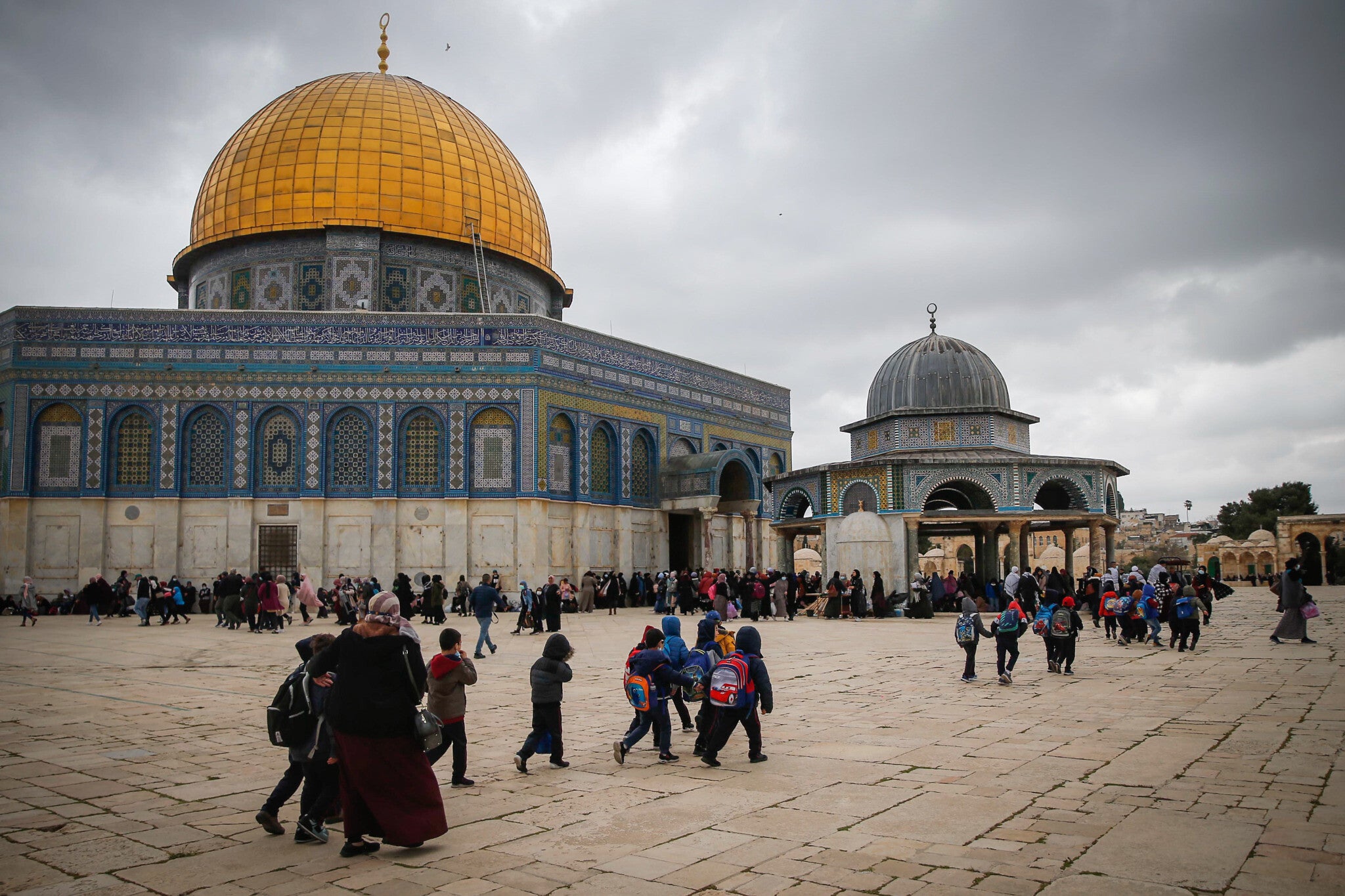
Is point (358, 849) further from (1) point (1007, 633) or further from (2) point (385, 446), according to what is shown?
(2) point (385, 446)

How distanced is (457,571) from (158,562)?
7.09 metres

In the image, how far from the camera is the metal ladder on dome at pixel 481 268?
30.8 meters

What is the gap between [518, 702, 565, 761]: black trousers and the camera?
22.6 ft

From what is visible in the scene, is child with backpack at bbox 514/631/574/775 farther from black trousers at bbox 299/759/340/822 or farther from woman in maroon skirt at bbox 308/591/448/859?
woman in maroon skirt at bbox 308/591/448/859

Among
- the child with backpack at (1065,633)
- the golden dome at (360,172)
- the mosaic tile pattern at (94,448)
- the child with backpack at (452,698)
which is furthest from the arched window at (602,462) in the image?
the child with backpack at (452,698)

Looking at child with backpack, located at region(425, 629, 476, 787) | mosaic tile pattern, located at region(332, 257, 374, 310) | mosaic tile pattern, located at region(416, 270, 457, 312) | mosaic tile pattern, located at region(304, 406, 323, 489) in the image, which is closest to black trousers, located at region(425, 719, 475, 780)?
child with backpack, located at region(425, 629, 476, 787)

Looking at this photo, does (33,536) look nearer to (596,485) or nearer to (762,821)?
(596,485)

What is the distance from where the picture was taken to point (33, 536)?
2512 centimetres

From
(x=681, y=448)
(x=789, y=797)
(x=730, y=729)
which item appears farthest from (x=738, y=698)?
(x=681, y=448)

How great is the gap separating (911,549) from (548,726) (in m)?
19.1

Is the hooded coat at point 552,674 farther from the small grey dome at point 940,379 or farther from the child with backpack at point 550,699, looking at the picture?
the small grey dome at point 940,379

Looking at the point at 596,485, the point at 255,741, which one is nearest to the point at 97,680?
the point at 255,741

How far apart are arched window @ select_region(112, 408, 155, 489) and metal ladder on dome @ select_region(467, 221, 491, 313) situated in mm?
9510

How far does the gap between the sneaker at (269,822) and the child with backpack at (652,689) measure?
7.98ft
